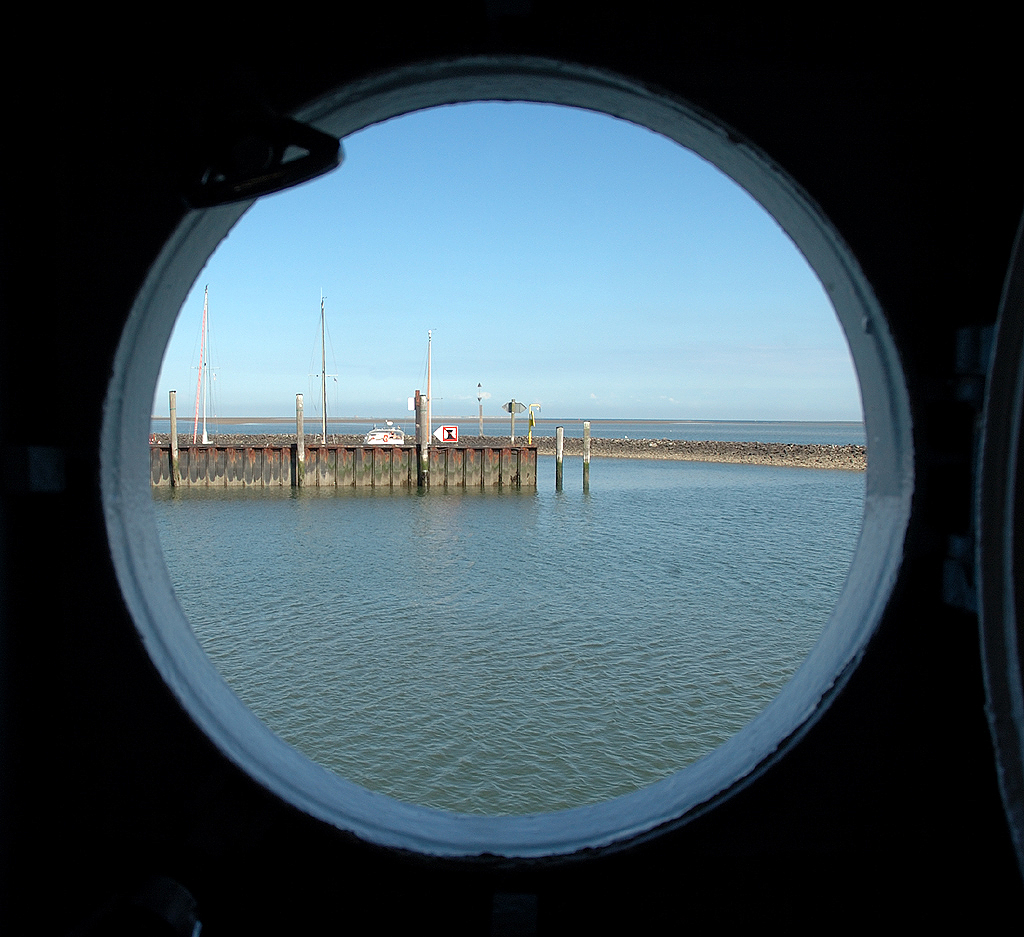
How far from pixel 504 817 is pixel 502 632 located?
7649 mm

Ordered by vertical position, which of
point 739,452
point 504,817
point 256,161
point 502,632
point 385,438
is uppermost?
point 256,161

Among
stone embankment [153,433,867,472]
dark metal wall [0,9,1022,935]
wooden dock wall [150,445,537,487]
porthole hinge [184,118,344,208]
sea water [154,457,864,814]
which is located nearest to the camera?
porthole hinge [184,118,344,208]

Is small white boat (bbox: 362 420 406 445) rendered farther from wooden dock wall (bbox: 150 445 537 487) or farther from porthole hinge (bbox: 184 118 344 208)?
porthole hinge (bbox: 184 118 344 208)

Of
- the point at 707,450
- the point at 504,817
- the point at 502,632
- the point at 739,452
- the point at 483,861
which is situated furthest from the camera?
the point at 707,450

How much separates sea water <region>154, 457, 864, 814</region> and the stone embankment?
18422 millimetres

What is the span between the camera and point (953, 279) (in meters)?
1.86

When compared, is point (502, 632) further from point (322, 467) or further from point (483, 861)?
point (322, 467)

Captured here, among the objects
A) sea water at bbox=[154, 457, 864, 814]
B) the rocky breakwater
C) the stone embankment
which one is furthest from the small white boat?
sea water at bbox=[154, 457, 864, 814]

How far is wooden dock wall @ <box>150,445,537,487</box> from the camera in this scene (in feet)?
80.5

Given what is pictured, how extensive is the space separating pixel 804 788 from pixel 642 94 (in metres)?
1.80

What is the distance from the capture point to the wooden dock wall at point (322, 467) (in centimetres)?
2453

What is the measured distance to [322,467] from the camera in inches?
971

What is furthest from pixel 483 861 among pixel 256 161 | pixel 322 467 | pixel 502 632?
pixel 322 467

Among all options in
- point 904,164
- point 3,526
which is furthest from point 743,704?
point 3,526
